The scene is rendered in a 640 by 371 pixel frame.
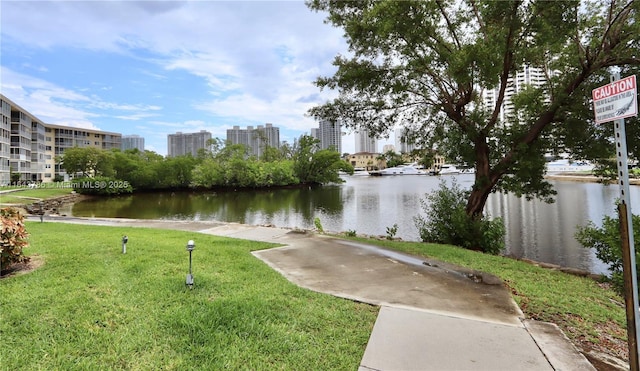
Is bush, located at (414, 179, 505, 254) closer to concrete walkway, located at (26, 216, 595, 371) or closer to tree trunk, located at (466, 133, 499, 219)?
tree trunk, located at (466, 133, 499, 219)

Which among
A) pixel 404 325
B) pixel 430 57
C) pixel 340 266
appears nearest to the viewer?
pixel 404 325

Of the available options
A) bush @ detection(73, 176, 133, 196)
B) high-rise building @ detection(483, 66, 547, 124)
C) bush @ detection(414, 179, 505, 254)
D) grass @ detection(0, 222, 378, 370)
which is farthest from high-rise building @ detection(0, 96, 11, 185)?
high-rise building @ detection(483, 66, 547, 124)

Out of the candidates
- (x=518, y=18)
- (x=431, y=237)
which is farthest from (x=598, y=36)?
(x=431, y=237)

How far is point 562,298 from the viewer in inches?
192

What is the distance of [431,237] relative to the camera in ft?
36.7

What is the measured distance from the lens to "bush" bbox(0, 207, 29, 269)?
15.6ft

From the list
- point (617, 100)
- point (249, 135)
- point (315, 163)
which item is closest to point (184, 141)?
point (249, 135)

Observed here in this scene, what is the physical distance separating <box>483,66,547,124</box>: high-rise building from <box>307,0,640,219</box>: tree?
328mm

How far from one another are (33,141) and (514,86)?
6884 centimetres

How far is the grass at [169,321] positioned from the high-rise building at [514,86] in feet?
31.2

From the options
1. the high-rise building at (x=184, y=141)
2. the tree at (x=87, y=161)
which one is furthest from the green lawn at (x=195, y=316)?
the high-rise building at (x=184, y=141)

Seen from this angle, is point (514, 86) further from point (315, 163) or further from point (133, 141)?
point (133, 141)

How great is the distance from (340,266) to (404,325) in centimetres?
262

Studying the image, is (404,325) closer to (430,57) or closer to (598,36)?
(430,57)
